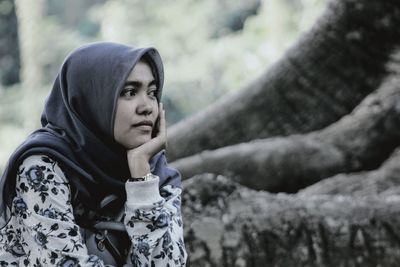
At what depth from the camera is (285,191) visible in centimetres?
393

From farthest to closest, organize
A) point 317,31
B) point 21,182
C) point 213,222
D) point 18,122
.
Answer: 1. point 18,122
2. point 317,31
3. point 213,222
4. point 21,182

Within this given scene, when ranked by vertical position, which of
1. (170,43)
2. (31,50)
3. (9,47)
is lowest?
(31,50)

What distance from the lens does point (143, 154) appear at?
6.58 feet

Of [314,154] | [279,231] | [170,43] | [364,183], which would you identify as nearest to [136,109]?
[279,231]

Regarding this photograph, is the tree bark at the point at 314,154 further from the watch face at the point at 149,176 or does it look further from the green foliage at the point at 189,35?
the green foliage at the point at 189,35

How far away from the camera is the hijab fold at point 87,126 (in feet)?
6.26

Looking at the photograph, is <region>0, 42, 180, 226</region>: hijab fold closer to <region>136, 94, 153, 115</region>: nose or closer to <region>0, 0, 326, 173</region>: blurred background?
<region>136, 94, 153, 115</region>: nose

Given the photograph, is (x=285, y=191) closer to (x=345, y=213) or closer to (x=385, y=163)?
(x=385, y=163)

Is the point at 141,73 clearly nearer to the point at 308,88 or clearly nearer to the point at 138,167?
the point at 138,167

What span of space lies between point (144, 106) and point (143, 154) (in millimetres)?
129

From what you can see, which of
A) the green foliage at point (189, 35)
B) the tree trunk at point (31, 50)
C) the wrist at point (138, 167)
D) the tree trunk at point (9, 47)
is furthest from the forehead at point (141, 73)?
the tree trunk at point (9, 47)

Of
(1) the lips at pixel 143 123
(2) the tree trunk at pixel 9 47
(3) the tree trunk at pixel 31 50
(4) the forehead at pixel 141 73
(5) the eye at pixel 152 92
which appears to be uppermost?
(2) the tree trunk at pixel 9 47

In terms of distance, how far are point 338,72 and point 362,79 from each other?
0.14 metres

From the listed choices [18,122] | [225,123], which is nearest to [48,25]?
[18,122]
